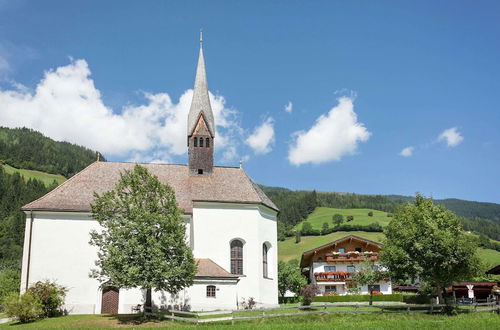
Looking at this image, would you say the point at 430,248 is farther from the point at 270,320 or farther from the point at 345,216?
the point at 345,216

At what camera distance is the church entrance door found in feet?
119

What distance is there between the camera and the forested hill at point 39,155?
168m

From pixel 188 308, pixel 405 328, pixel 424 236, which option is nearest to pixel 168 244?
pixel 188 308

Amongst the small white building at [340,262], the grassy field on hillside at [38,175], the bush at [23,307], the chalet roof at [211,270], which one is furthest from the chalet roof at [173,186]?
the grassy field on hillside at [38,175]

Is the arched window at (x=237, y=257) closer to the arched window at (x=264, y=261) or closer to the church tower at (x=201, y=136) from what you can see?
the arched window at (x=264, y=261)

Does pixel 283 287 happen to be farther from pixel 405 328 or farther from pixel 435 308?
pixel 405 328

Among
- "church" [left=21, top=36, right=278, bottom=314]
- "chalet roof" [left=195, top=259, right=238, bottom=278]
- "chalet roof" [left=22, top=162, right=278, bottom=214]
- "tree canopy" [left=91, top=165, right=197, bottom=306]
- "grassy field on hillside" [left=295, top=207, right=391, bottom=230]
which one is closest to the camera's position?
"tree canopy" [left=91, top=165, right=197, bottom=306]

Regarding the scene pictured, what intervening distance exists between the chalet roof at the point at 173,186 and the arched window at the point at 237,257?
3.71 m

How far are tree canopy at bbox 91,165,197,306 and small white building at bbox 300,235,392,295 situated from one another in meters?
27.1

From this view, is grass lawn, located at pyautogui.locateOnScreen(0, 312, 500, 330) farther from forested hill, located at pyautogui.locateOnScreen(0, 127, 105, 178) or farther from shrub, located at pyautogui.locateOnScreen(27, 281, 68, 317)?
forested hill, located at pyautogui.locateOnScreen(0, 127, 105, 178)

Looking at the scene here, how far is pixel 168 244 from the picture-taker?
29750mm

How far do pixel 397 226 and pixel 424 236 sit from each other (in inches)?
92.3

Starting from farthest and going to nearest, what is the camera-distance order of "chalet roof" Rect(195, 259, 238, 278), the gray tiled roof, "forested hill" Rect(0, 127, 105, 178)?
1. "forested hill" Rect(0, 127, 105, 178)
2. the gray tiled roof
3. "chalet roof" Rect(195, 259, 238, 278)

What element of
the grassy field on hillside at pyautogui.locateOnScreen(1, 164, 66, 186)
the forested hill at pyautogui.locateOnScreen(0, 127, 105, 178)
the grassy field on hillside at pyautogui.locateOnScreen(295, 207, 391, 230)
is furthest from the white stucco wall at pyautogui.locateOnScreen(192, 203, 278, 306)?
the grassy field on hillside at pyautogui.locateOnScreen(1, 164, 66, 186)
